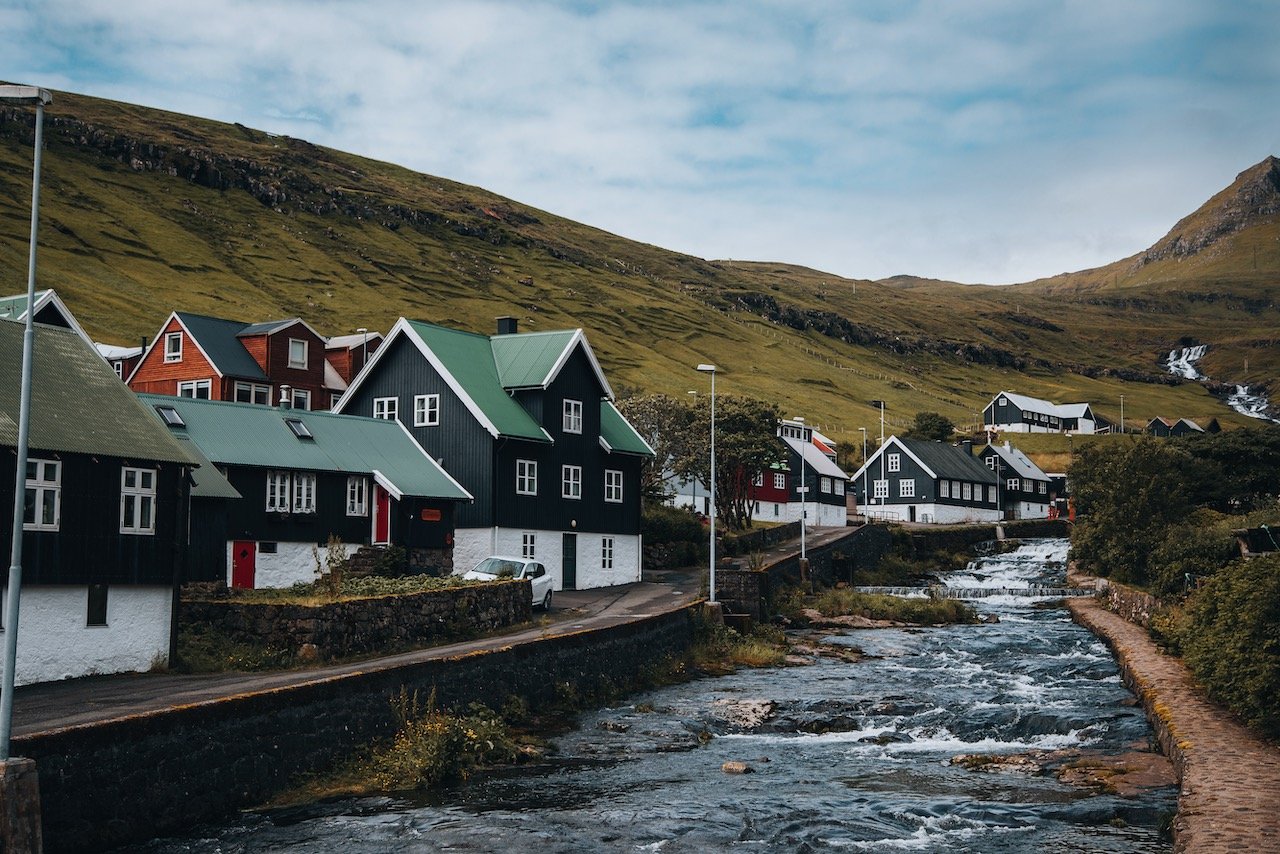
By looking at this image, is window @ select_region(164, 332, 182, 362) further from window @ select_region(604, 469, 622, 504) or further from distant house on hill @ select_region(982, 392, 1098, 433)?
distant house on hill @ select_region(982, 392, 1098, 433)

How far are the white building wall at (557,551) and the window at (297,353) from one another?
90.8 feet

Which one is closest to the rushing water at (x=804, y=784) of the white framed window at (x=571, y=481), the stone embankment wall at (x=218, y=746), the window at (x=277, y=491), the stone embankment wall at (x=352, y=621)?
the stone embankment wall at (x=218, y=746)

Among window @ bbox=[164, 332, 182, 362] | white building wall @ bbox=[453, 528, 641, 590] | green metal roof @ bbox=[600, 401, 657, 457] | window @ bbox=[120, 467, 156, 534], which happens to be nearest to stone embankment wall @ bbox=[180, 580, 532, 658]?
window @ bbox=[120, 467, 156, 534]

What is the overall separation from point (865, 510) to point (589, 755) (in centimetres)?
9539

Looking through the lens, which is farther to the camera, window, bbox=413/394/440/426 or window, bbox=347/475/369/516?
window, bbox=413/394/440/426

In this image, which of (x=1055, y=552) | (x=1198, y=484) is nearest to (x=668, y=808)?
(x=1198, y=484)

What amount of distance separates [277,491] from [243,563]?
293 cm

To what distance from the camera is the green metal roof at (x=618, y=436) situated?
204 ft

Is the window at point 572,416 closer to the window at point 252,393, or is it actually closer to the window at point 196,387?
the window at point 252,393

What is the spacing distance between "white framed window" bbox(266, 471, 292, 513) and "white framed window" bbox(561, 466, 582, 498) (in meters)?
15.7

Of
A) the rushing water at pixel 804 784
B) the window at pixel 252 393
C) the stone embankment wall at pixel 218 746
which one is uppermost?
the window at pixel 252 393

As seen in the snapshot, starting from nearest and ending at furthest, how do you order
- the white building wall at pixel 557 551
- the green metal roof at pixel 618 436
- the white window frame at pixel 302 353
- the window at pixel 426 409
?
the white building wall at pixel 557 551 < the window at pixel 426 409 < the green metal roof at pixel 618 436 < the white window frame at pixel 302 353

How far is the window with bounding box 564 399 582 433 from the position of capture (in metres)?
59.1

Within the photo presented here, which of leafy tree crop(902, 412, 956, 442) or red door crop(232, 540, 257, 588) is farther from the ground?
leafy tree crop(902, 412, 956, 442)
